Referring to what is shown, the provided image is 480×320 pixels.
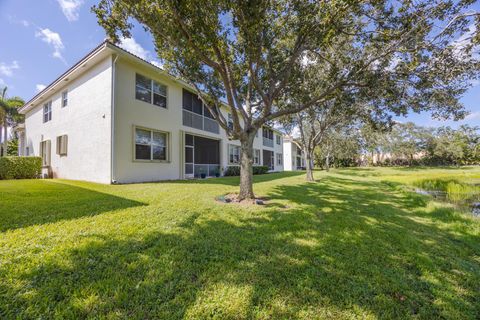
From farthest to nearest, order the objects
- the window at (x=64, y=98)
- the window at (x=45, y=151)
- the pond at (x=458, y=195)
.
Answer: the window at (x=45, y=151), the window at (x=64, y=98), the pond at (x=458, y=195)

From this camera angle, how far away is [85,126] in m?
10.7

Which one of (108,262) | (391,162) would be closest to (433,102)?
(108,262)

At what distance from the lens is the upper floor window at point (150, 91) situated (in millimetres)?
10836

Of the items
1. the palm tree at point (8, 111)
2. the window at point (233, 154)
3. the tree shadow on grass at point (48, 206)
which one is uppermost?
the palm tree at point (8, 111)

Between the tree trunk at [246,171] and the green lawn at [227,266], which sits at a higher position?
the tree trunk at [246,171]

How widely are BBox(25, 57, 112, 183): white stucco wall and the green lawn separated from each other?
526cm

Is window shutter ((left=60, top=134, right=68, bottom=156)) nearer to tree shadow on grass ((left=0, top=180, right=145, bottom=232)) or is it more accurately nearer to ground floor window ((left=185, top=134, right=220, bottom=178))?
tree shadow on grass ((left=0, top=180, right=145, bottom=232))

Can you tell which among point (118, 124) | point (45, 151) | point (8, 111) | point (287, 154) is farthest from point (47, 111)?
point (287, 154)

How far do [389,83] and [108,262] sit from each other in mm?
Result: 8382

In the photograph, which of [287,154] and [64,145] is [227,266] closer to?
[64,145]

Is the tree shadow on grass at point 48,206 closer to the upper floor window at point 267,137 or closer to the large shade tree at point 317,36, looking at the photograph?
the large shade tree at point 317,36

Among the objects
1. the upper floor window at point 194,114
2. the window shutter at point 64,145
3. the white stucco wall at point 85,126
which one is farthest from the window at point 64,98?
the upper floor window at point 194,114

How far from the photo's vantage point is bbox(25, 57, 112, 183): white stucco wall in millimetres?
9672

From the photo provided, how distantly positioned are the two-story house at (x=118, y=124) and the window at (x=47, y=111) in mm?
72
